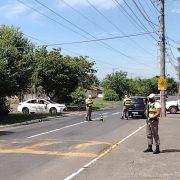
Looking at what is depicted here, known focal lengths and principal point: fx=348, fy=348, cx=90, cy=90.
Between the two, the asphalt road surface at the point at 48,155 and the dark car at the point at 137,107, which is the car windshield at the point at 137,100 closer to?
the dark car at the point at 137,107

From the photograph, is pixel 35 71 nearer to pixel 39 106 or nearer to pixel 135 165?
pixel 39 106

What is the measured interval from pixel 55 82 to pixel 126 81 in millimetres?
42994

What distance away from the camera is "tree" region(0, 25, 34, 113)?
892 inches

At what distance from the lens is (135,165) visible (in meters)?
8.44

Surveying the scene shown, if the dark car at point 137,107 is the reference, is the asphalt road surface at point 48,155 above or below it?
below

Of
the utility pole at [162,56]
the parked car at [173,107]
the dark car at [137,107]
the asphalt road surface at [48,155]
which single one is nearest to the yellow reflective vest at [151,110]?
the asphalt road surface at [48,155]

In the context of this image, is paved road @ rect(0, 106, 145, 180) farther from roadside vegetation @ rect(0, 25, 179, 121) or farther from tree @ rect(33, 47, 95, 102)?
tree @ rect(33, 47, 95, 102)

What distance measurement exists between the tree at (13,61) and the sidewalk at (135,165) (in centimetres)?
1305

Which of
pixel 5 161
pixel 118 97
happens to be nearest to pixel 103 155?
pixel 5 161

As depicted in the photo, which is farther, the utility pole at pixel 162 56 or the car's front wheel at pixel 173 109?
the car's front wheel at pixel 173 109

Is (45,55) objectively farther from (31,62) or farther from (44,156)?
(44,156)

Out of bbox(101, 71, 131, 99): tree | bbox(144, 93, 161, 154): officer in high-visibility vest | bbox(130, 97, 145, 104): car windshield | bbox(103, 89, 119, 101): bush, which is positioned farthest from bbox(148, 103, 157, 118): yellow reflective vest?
bbox(101, 71, 131, 99): tree

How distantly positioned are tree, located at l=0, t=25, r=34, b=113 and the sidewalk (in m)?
13.1

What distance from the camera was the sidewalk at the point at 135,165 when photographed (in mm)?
7353
